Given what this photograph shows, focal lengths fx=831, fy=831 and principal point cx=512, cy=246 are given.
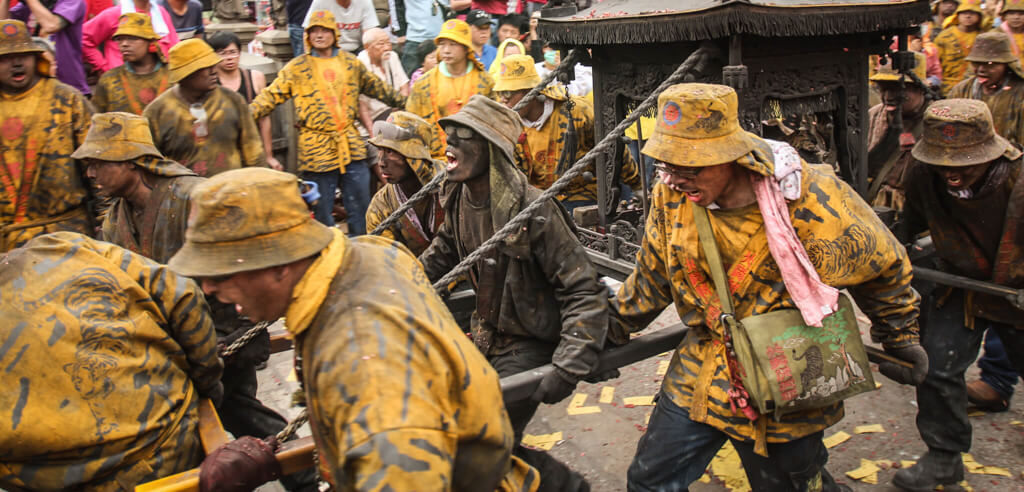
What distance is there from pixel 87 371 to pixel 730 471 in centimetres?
317

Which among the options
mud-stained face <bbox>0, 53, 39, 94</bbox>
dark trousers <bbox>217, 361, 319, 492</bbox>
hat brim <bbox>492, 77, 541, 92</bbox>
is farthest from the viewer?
hat brim <bbox>492, 77, 541, 92</bbox>

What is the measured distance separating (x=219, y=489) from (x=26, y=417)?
71 centimetres

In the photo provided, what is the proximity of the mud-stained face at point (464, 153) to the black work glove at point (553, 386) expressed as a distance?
37.1 inches

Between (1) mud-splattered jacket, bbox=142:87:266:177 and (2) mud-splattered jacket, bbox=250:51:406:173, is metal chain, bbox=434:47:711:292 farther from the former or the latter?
(2) mud-splattered jacket, bbox=250:51:406:173

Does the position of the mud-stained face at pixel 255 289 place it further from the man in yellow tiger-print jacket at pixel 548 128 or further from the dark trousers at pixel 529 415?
the man in yellow tiger-print jacket at pixel 548 128

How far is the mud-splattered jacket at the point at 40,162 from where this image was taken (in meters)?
5.30

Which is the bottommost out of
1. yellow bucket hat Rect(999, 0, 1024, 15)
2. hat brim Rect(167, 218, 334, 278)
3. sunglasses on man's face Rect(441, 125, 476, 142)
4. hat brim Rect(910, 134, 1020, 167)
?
yellow bucket hat Rect(999, 0, 1024, 15)

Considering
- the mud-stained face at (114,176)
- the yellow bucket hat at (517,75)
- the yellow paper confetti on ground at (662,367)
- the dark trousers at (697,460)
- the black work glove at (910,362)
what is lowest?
the yellow paper confetti on ground at (662,367)

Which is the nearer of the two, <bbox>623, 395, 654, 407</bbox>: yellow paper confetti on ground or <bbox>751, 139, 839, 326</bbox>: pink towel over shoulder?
<bbox>751, 139, 839, 326</bbox>: pink towel over shoulder

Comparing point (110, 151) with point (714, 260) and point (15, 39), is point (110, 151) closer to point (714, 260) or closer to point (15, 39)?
point (15, 39)

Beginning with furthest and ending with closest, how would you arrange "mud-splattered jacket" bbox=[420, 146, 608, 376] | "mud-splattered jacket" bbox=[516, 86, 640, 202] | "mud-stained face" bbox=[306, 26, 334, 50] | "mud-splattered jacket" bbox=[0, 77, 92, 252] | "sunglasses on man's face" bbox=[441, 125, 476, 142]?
1. "mud-stained face" bbox=[306, 26, 334, 50]
2. "mud-splattered jacket" bbox=[516, 86, 640, 202]
3. "mud-splattered jacket" bbox=[0, 77, 92, 252]
4. "sunglasses on man's face" bbox=[441, 125, 476, 142]
5. "mud-splattered jacket" bbox=[420, 146, 608, 376]

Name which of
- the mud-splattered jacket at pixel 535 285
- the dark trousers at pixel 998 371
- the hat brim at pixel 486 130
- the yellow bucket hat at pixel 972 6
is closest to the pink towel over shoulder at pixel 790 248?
the mud-splattered jacket at pixel 535 285

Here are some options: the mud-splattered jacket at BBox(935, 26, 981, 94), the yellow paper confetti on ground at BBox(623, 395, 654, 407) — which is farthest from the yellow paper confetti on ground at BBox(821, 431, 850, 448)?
the mud-splattered jacket at BBox(935, 26, 981, 94)

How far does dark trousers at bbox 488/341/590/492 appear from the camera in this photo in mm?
3613
